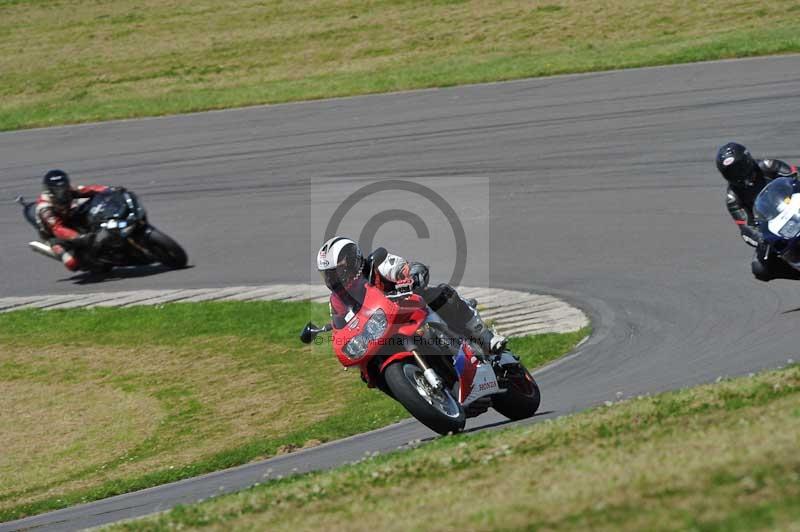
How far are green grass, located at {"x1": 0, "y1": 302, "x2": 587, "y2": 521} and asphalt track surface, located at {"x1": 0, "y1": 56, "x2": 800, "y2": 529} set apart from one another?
2.61 feet

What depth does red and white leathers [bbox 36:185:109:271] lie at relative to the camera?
18.8 metres

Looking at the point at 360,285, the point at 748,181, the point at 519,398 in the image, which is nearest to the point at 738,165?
the point at 748,181

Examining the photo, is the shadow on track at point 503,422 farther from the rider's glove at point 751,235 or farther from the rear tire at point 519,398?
the rider's glove at point 751,235

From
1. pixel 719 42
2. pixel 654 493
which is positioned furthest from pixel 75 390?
pixel 719 42

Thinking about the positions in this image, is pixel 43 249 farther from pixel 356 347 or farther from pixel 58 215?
pixel 356 347

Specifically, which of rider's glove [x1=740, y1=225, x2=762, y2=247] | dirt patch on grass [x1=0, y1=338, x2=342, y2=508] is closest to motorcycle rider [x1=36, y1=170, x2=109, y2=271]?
dirt patch on grass [x1=0, y1=338, x2=342, y2=508]

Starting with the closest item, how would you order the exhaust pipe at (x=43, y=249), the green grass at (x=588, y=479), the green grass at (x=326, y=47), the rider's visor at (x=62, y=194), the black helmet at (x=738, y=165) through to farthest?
the green grass at (x=588, y=479) → the black helmet at (x=738, y=165) → the rider's visor at (x=62, y=194) → the exhaust pipe at (x=43, y=249) → the green grass at (x=326, y=47)

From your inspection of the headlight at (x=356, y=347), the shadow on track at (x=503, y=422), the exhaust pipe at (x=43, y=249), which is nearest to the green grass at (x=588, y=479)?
the headlight at (x=356, y=347)

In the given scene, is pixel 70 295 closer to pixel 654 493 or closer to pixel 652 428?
pixel 652 428

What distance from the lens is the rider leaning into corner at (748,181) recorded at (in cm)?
1286

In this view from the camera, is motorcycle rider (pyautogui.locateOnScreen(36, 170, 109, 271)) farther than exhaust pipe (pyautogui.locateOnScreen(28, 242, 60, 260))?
No

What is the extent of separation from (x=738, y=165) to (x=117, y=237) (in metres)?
9.20

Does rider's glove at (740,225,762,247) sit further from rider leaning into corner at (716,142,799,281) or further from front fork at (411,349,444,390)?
front fork at (411,349,444,390)

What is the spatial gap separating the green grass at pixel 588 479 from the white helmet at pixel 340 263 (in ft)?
4.86
